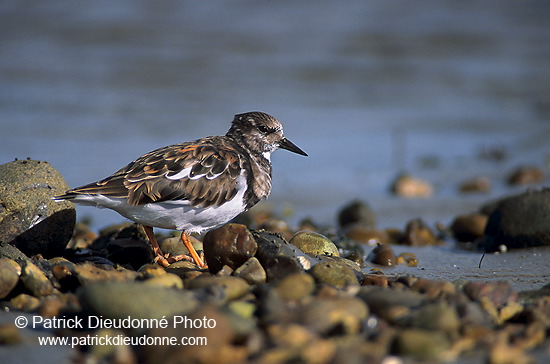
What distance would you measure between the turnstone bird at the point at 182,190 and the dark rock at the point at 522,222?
2018mm

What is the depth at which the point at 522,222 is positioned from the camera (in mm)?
5082

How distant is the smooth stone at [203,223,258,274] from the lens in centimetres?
360

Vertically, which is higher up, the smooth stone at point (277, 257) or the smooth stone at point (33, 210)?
the smooth stone at point (33, 210)

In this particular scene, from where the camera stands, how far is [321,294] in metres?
3.01

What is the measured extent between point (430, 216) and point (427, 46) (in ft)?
30.4

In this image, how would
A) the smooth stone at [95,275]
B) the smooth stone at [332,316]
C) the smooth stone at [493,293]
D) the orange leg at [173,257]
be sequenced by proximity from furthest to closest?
the orange leg at [173,257] → the smooth stone at [95,275] → the smooth stone at [493,293] → the smooth stone at [332,316]

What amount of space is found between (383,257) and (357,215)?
175 centimetres

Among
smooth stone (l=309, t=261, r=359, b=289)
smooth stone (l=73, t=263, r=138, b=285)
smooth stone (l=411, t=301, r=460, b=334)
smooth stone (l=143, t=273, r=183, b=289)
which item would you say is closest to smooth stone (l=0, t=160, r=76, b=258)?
smooth stone (l=73, t=263, r=138, b=285)

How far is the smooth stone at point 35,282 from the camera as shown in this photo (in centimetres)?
323

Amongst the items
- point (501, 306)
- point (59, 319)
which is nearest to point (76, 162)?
point (59, 319)

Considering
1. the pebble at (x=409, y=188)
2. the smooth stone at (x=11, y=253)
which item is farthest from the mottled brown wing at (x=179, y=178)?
the pebble at (x=409, y=188)

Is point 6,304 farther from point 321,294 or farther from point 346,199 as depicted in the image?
point 346,199

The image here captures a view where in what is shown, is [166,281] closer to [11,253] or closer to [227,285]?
[227,285]

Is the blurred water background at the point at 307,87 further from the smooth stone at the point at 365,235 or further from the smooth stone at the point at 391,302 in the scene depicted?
the smooth stone at the point at 391,302
